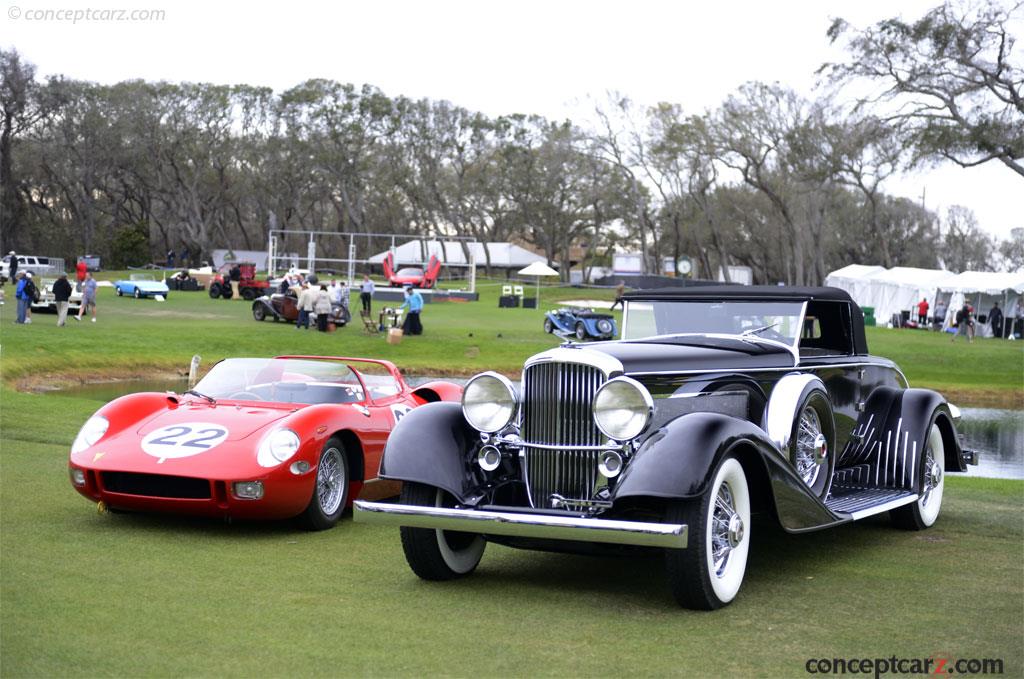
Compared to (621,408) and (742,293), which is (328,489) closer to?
(621,408)

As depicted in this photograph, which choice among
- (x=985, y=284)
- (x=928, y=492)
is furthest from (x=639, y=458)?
(x=985, y=284)

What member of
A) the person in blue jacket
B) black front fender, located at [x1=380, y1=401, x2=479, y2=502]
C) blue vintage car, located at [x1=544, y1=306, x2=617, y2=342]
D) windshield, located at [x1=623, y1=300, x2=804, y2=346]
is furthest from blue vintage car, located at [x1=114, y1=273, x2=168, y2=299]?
black front fender, located at [x1=380, y1=401, x2=479, y2=502]

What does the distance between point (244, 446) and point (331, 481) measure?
2.76 feet

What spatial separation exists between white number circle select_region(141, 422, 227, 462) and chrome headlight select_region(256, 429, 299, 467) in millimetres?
363

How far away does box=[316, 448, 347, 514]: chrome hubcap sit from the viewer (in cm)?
835

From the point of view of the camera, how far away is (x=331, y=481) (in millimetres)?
8516

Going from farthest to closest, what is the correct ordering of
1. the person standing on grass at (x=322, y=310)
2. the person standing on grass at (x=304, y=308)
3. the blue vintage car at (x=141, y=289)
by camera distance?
the blue vintage car at (x=141, y=289)
the person standing on grass at (x=304, y=308)
the person standing on grass at (x=322, y=310)

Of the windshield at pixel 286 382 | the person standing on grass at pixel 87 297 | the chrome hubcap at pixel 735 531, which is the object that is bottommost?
the chrome hubcap at pixel 735 531

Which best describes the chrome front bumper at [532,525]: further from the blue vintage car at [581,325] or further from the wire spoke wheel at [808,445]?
the blue vintage car at [581,325]

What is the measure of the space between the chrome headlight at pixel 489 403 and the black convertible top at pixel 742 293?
2.42 m

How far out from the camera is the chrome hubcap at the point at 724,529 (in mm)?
6289

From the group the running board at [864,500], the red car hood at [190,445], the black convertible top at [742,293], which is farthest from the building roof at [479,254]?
the running board at [864,500]

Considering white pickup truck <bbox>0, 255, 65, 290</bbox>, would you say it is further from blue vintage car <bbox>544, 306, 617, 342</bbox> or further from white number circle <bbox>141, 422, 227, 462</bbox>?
white number circle <bbox>141, 422, 227, 462</bbox>

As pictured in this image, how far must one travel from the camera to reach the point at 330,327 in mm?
36375
